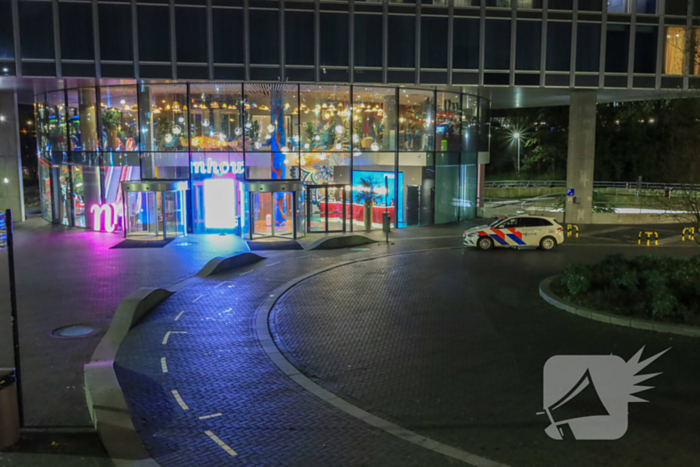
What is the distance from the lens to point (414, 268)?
19.9m

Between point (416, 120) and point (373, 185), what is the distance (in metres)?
4.10

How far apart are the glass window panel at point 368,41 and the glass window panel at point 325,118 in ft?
5.52

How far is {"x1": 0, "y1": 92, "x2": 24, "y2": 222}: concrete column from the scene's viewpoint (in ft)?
109

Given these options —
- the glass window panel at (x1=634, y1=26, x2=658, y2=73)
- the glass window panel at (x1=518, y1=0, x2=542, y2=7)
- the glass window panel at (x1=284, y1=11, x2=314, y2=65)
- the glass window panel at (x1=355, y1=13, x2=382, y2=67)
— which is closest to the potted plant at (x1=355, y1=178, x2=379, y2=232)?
the glass window panel at (x1=355, y1=13, x2=382, y2=67)

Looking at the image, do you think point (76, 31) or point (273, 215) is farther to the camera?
point (273, 215)

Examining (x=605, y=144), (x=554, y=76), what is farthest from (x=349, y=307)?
(x=605, y=144)

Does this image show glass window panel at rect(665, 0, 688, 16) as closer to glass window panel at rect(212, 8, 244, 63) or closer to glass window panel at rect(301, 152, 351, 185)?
glass window panel at rect(301, 152, 351, 185)

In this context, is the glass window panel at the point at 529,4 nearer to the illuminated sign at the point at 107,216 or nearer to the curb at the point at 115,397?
the illuminated sign at the point at 107,216

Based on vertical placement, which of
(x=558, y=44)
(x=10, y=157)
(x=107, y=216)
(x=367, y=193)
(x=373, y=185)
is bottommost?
(x=107, y=216)

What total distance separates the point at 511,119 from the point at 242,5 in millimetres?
49639

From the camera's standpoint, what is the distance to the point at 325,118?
29.4 m

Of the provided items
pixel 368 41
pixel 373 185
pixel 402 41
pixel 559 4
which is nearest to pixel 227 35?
pixel 368 41

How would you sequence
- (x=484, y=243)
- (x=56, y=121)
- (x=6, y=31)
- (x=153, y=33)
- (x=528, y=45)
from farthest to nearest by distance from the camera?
(x=56, y=121)
(x=528, y=45)
(x=153, y=33)
(x=6, y=31)
(x=484, y=243)

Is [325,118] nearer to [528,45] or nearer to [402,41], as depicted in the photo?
[402,41]
